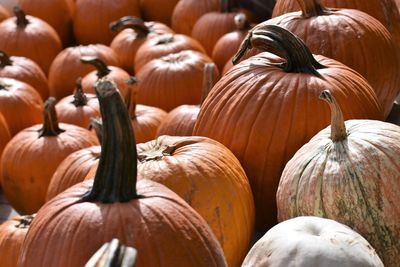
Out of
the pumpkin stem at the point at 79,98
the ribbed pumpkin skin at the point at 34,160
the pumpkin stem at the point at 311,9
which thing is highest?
the pumpkin stem at the point at 311,9

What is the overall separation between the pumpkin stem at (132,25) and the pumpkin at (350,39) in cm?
271

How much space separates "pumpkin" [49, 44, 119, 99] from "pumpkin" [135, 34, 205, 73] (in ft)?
0.81

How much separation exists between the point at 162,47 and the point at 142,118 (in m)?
1.03

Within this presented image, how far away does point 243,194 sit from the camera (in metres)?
2.29

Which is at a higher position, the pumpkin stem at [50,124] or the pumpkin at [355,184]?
the pumpkin at [355,184]

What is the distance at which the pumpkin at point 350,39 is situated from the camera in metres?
2.76

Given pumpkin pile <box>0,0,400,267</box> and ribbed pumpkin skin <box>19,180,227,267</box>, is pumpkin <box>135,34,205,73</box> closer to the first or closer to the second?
pumpkin pile <box>0,0,400,267</box>

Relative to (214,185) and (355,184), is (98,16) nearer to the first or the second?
(214,185)

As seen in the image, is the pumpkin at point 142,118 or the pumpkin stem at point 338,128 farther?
the pumpkin at point 142,118

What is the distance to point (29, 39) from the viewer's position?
5.69 meters

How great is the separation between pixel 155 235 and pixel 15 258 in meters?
1.82

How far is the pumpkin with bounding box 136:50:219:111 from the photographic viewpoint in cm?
465

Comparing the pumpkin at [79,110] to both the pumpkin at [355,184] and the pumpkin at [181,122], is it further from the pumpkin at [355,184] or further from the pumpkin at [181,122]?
the pumpkin at [355,184]

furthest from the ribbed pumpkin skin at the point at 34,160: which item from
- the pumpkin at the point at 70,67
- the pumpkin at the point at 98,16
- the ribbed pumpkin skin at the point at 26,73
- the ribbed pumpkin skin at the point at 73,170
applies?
the pumpkin at the point at 98,16
